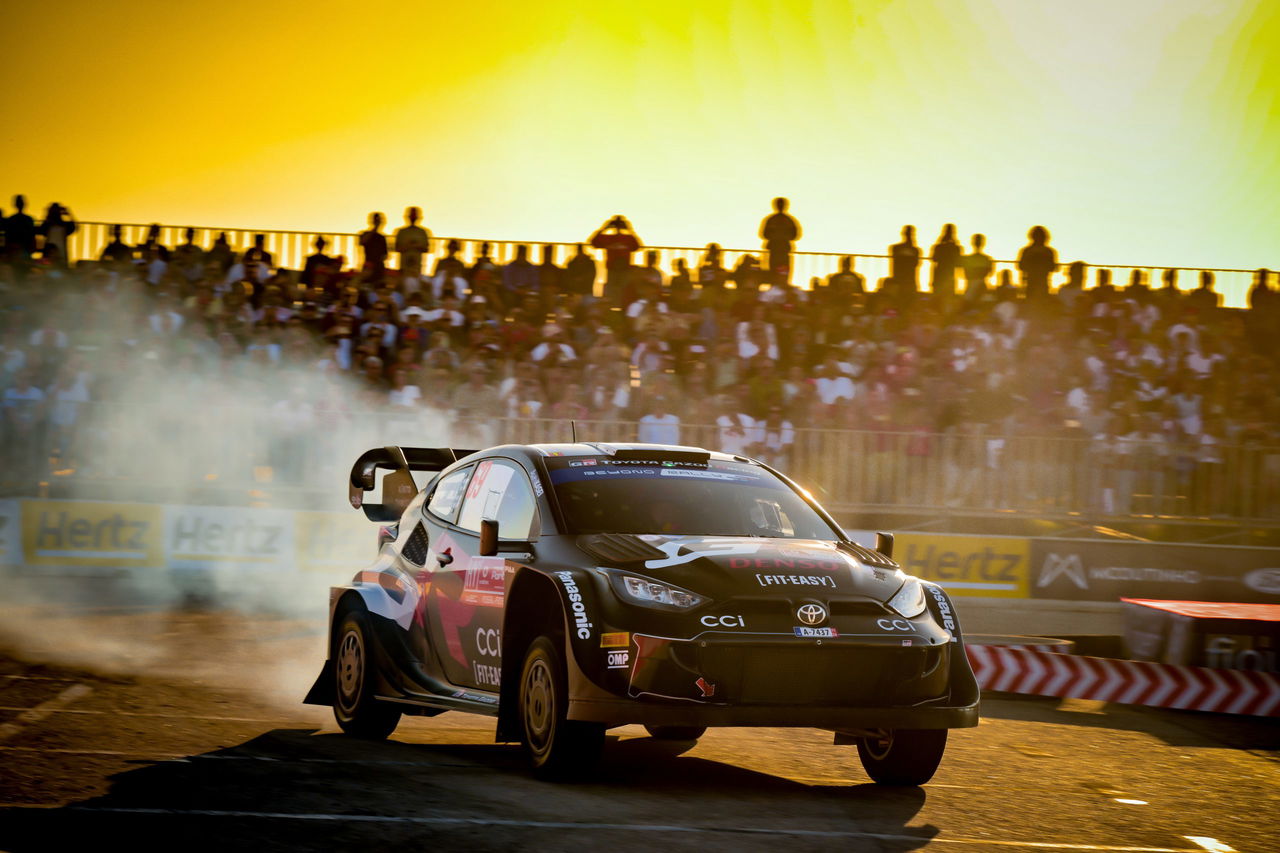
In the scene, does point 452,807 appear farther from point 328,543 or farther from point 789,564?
point 328,543

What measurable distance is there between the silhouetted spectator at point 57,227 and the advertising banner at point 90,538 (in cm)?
560

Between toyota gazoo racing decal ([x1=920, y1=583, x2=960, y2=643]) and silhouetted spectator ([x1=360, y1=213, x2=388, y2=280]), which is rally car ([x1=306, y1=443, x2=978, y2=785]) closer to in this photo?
toyota gazoo racing decal ([x1=920, y1=583, x2=960, y2=643])

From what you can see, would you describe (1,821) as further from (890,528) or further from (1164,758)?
(890,528)

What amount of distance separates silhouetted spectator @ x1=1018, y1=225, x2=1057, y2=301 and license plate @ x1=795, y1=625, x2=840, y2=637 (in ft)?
50.4

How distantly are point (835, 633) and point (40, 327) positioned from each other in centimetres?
1522

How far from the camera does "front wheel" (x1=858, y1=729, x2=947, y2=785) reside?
670 cm

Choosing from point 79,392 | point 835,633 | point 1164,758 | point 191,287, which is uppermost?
point 191,287

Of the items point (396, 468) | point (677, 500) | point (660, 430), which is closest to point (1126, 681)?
point (677, 500)

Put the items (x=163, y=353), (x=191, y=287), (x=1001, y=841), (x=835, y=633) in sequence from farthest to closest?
(x=191, y=287) → (x=163, y=353) → (x=835, y=633) → (x=1001, y=841)

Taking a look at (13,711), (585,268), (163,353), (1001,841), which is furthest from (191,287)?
(1001,841)

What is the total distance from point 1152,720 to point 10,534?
12.4 meters

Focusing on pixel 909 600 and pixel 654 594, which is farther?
pixel 909 600

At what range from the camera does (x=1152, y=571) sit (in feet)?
52.5

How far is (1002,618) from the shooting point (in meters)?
16.2
